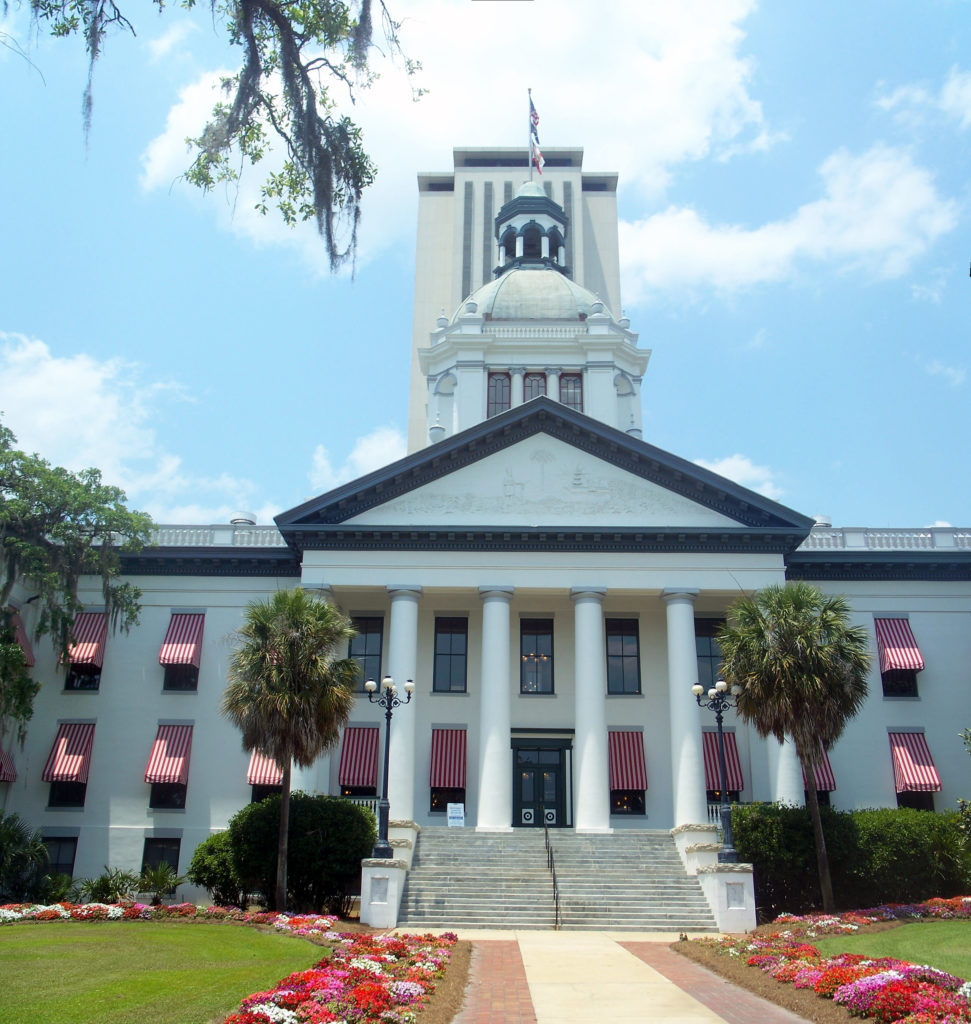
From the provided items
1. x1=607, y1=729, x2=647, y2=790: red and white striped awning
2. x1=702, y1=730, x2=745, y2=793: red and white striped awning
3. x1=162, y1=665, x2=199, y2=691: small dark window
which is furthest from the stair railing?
x1=162, y1=665, x2=199, y2=691: small dark window

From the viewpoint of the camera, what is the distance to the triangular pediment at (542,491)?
32344 mm

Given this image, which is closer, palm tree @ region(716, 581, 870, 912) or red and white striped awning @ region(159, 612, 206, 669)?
palm tree @ region(716, 581, 870, 912)

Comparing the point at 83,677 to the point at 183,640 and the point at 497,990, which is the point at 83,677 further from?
the point at 497,990

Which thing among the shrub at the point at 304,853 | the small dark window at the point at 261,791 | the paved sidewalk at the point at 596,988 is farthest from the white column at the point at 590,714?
the small dark window at the point at 261,791

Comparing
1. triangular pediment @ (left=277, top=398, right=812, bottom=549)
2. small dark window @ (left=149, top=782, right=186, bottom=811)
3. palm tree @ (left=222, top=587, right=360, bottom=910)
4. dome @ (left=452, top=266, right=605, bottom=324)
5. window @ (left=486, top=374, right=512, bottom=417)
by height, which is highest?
dome @ (left=452, top=266, right=605, bottom=324)

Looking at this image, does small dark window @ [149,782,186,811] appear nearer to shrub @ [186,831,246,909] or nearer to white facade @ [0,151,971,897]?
white facade @ [0,151,971,897]

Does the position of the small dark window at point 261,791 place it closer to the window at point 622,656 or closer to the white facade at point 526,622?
the white facade at point 526,622

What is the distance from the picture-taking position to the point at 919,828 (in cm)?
2630

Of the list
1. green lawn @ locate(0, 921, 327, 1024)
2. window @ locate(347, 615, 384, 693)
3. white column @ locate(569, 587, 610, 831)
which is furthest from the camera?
window @ locate(347, 615, 384, 693)

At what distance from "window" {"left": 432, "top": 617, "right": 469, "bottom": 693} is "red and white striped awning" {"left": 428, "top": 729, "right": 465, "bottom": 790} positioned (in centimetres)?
151

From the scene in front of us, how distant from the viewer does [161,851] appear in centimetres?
3195

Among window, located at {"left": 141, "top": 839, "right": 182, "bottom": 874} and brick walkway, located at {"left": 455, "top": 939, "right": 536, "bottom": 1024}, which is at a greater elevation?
window, located at {"left": 141, "top": 839, "right": 182, "bottom": 874}

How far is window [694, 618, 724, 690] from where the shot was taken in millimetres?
34312

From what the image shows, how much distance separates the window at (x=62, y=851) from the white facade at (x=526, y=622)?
0.37 metres
